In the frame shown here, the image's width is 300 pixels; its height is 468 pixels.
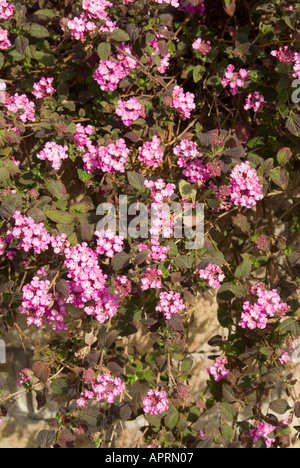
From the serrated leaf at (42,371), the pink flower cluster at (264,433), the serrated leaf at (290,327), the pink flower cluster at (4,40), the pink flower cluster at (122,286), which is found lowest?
the pink flower cluster at (264,433)

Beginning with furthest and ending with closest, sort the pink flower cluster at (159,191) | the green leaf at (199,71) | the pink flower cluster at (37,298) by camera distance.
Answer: the green leaf at (199,71) < the pink flower cluster at (159,191) < the pink flower cluster at (37,298)

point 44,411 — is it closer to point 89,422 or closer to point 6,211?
point 89,422

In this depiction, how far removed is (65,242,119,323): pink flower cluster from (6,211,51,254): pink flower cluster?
8 cm

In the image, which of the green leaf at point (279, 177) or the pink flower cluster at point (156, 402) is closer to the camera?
→ the pink flower cluster at point (156, 402)

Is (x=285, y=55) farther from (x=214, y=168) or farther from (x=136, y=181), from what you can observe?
(x=136, y=181)

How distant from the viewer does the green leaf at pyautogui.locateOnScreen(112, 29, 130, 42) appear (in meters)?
1.67

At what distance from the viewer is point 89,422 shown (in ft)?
5.74

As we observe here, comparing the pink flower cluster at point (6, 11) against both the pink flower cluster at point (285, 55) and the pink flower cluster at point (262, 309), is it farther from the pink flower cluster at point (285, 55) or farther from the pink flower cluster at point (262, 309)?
the pink flower cluster at point (262, 309)

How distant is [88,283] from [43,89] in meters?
0.73

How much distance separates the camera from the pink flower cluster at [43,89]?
1859 mm

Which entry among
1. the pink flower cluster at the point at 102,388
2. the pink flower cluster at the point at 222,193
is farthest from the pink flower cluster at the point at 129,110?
the pink flower cluster at the point at 102,388

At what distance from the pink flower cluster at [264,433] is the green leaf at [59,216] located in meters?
0.92

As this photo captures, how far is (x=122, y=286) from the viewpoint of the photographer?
169cm
